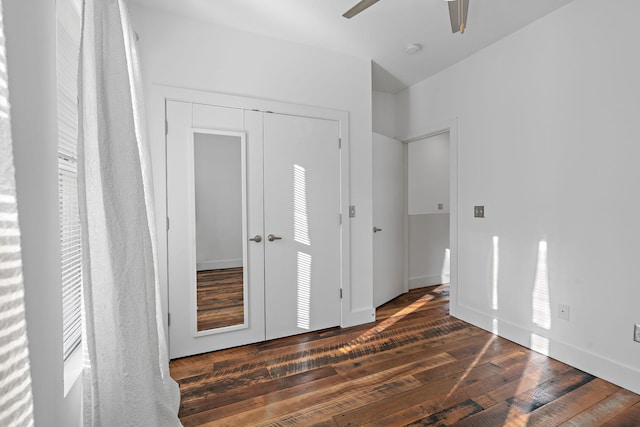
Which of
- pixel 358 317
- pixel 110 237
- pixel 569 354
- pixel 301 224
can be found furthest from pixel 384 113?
pixel 110 237

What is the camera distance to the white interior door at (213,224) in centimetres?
240

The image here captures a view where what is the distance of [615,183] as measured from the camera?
2.06 m

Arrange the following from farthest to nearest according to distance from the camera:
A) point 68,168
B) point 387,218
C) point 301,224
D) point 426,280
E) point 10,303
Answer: point 426,280, point 387,218, point 301,224, point 68,168, point 10,303

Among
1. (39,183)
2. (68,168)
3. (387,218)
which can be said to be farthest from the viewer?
(387,218)

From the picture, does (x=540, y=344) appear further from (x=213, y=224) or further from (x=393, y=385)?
(x=213, y=224)

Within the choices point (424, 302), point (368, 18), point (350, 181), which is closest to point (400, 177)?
point (350, 181)

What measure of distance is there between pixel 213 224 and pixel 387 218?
209 centimetres

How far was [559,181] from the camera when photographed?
2.37 meters

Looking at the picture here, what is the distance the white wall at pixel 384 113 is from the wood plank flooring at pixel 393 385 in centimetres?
244

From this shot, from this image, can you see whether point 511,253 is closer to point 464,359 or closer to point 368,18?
point 464,359

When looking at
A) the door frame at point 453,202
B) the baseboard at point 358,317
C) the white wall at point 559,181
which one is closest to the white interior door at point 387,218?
the baseboard at point 358,317

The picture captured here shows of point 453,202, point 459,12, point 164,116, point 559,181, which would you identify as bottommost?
point 453,202

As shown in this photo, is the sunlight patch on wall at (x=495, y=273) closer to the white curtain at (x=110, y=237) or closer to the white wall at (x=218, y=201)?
the white wall at (x=218, y=201)

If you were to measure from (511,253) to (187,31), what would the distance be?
10.6 feet
